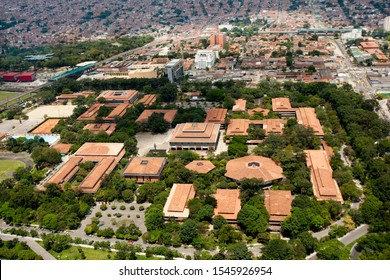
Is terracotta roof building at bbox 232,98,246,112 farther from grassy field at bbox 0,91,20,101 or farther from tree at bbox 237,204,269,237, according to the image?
grassy field at bbox 0,91,20,101

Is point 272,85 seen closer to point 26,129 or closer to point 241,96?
point 241,96

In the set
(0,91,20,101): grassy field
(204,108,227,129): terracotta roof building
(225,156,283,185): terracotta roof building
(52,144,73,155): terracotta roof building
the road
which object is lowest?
(0,91,20,101): grassy field

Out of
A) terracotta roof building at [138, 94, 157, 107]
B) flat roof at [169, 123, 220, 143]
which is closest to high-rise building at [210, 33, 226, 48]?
terracotta roof building at [138, 94, 157, 107]

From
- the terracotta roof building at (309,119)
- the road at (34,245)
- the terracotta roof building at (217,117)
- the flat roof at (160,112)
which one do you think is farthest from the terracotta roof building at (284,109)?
the road at (34,245)

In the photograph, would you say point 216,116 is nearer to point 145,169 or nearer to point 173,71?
point 145,169

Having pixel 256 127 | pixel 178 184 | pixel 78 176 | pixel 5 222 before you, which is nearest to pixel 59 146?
pixel 78 176

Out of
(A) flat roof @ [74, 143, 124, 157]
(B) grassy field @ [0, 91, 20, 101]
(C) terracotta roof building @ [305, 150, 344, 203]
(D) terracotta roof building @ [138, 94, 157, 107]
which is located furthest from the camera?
(B) grassy field @ [0, 91, 20, 101]

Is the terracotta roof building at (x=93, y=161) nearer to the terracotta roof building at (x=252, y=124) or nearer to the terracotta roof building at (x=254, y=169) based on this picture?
the terracotta roof building at (x=254, y=169)
